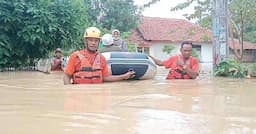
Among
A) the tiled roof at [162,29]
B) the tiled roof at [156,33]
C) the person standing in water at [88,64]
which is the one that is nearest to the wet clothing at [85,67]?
the person standing in water at [88,64]

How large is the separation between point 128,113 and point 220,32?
727cm

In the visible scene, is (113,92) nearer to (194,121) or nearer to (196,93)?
(196,93)

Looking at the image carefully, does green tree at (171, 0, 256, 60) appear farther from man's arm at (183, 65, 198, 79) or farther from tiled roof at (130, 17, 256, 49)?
tiled roof at (130, 17, 256, 49)

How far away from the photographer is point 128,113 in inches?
Result: 157

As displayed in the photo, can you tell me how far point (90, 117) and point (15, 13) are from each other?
36.8 ft

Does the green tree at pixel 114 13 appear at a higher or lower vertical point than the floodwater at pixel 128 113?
higher

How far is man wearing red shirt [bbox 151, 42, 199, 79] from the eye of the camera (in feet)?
25.0

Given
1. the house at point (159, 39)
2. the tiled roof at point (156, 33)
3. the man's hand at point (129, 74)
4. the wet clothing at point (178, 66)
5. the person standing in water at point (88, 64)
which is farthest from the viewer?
the house at point (159, 39)

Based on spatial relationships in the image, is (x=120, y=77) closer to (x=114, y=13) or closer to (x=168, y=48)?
(x=114, y=13)

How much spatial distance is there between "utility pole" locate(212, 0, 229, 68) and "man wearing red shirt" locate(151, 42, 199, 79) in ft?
9.88

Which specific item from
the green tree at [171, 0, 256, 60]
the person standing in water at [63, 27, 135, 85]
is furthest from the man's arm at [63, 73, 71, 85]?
the green tree at [171, 0, 256, 60]

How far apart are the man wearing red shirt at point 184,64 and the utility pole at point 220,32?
301cm

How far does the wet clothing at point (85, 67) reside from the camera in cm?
650

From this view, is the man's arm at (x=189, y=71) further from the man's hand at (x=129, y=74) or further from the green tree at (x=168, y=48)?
the green tree at (x=168, y=48)
